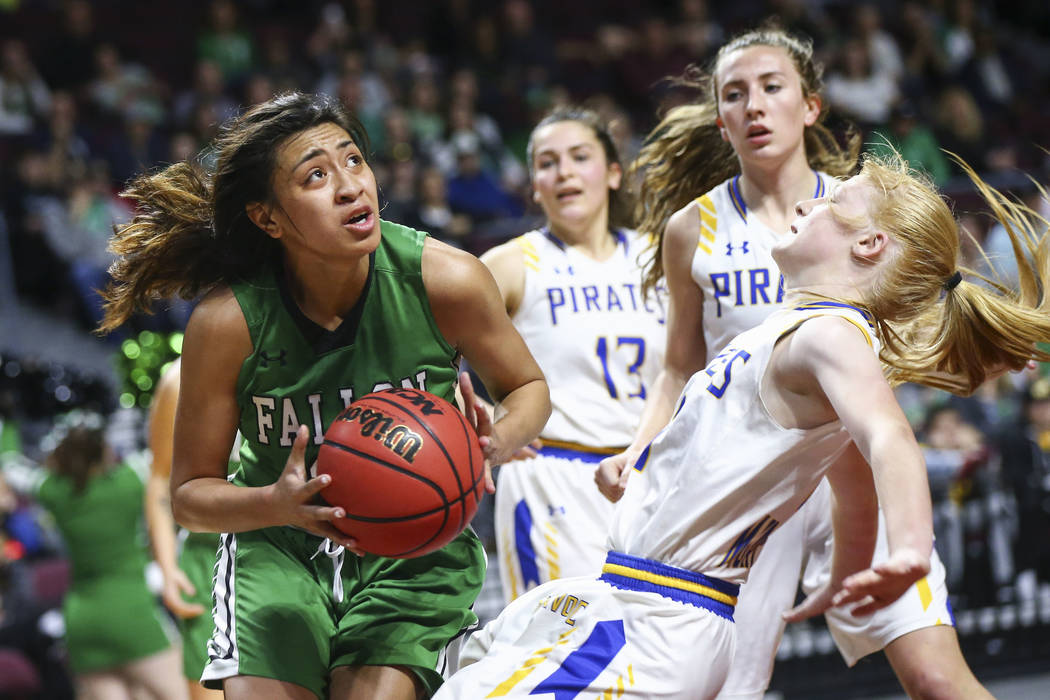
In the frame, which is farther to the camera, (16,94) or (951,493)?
(16,94)

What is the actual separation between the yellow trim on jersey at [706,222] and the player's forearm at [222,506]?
5.24 feet

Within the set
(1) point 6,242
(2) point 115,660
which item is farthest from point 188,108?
(2) point 115,660

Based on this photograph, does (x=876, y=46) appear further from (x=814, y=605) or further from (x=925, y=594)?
(x=814, y=605)

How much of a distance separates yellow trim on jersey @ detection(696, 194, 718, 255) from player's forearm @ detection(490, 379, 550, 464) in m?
0.85

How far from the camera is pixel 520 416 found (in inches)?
117

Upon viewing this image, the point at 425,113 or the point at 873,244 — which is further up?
the point at 425,113

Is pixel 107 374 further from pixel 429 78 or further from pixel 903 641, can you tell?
pixel 903 641

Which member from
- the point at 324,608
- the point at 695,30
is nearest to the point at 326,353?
the point at 324,608

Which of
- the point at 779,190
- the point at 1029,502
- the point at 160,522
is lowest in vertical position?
the point at 1029,502

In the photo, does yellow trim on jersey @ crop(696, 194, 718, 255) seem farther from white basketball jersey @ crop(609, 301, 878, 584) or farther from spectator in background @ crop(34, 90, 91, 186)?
spectator in background @ crop(34, 90, 91, 186)

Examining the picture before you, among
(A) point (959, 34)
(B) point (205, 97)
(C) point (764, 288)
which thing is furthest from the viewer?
(A) point (959, 34)

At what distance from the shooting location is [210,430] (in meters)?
2.88

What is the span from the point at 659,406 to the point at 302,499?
1.42 meters

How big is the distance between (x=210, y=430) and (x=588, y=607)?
3.33 ft
